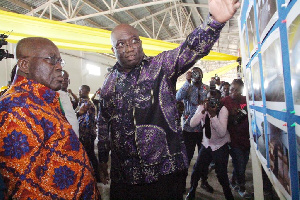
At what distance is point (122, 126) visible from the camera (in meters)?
1.48

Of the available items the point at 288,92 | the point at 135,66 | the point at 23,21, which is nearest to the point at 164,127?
the point at 135,66

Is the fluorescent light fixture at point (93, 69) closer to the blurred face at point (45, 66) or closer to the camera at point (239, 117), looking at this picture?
the camera at point (239, 117)

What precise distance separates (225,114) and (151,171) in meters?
1.64

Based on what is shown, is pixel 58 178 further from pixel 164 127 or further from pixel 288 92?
pixel 288 92

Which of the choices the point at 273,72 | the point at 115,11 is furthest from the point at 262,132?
the point at 115,11

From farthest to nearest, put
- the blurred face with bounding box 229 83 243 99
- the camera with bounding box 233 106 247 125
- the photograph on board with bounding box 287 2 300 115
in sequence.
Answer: the blurred face with bounding box 229 83 243 99
the camera with bounding box 233 106 247 125
the photograph on board with bounding box 287 2 300 115

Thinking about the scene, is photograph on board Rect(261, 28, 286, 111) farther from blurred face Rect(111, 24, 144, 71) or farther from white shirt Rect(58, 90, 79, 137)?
white shirt Rect(58, 90, 79, 137)

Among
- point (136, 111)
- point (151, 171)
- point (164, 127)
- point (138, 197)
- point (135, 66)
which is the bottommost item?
point (138, 197)

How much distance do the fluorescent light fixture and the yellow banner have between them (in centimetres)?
1117

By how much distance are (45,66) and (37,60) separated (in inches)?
2.1

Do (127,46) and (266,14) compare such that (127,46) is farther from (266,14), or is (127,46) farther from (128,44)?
(266,14)

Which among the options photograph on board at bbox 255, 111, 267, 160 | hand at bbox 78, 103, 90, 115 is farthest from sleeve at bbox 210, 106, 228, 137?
hand at bbox 78, 103, 90, 115

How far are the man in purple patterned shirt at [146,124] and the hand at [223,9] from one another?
0.21 metres

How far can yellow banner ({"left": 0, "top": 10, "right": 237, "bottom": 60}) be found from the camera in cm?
247
